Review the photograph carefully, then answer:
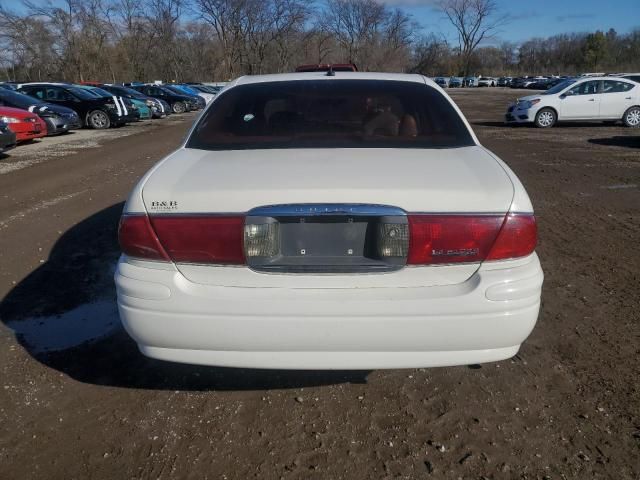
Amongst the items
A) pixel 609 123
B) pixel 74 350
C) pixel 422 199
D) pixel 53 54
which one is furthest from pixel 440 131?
pixel 53 54

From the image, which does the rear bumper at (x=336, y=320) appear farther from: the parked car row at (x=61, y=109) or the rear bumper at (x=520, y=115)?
the rear bumper at (x=520, y=115)

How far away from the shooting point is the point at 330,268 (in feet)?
7.19

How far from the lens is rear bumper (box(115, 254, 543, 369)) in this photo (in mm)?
2164

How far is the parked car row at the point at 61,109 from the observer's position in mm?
Answer: 13094

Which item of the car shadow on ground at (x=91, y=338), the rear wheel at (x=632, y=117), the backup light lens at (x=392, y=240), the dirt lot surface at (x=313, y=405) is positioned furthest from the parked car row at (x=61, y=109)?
the rear wheel at (x=632, y=117)

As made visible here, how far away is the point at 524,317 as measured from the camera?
88.4 inches

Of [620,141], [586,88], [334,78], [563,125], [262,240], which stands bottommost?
[563,125]

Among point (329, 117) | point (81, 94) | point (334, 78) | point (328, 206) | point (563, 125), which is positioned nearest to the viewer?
point (328, 206)

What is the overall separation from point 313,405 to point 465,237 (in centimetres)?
121

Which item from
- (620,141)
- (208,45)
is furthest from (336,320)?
(208,45)

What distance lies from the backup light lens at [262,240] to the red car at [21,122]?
1293cm

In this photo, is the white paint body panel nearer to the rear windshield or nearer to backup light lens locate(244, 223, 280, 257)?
backup light lens locate(244, 223, 280, 257)

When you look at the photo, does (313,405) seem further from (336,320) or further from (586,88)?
(586,88)

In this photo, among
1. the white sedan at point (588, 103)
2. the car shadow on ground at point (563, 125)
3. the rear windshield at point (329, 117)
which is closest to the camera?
the rear windshield at point (329, 117)
